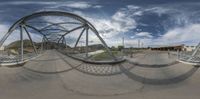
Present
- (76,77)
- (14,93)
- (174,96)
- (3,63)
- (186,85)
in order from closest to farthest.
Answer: (174,96)
(14,93)
(186,85)
(76,77)
(3,63)

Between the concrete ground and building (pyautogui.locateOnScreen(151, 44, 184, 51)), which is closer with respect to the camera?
the concrete ground

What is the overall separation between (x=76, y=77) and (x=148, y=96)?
715 cm

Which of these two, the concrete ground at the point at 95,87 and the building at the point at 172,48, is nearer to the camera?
the concrete ground at the point at 95,87

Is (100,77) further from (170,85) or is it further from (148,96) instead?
(148,96)

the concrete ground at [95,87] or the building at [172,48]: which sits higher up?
the building at [172,48]

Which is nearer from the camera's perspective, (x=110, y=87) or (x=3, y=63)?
(x=110, y=87)

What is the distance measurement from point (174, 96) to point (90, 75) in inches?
312

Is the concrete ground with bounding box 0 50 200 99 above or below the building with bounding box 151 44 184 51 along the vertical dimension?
below

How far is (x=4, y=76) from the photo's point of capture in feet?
60.5

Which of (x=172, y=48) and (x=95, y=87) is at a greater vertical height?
(x=172, y=48)

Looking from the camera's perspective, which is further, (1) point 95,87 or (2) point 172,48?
(2) point 172,48

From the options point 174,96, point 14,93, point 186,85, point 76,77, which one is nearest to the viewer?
point 174,96

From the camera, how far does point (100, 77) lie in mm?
18172

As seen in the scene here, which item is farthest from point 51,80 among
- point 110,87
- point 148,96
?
point 148,96
